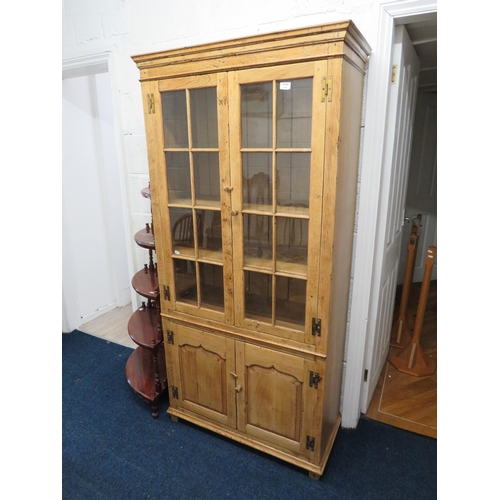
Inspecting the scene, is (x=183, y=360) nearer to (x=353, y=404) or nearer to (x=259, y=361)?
(x=259, y=361)

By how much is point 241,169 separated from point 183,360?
1.07 m

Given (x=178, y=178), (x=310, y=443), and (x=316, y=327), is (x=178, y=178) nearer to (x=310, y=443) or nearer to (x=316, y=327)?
(x=316, y=327)

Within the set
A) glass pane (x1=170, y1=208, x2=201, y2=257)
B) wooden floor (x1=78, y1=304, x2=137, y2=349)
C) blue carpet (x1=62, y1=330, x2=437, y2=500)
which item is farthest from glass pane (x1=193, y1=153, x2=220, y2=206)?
wooden floor (x1=78, y1=304, x2=137, y2=349)

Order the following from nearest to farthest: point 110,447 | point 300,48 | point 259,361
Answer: point 300,48
point 259,361
point 110,447

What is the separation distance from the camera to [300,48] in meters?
1.18

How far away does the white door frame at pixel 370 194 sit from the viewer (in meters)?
1.40

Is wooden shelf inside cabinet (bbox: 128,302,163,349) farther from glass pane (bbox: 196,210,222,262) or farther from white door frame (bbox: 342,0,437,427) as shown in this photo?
white door frame (bbox: 342,0,437,427)

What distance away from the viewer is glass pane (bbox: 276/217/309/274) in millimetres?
1388

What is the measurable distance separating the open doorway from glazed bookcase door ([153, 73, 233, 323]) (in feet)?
3.26

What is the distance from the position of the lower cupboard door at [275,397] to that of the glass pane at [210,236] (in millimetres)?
453

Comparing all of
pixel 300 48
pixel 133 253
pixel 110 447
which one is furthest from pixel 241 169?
pixel 110 447

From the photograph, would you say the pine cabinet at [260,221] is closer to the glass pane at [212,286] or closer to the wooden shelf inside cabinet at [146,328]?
the glass pane at [212,286]

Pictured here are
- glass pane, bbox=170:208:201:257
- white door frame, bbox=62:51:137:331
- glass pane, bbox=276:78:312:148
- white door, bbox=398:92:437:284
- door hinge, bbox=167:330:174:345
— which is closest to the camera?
glass pane, bbox=276:78:312:148

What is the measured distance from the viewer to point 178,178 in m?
1.57
